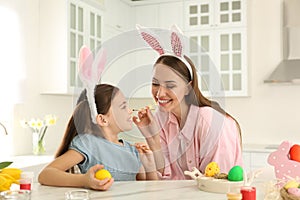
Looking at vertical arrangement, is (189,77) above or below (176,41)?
below

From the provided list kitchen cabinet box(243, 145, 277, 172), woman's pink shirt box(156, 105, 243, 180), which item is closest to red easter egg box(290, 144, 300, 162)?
woman's pink shirt box(156, 105, 243, 180)

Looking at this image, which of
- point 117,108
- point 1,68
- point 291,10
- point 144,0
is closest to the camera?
point 117,108

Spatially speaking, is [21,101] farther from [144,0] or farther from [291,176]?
[291,176]

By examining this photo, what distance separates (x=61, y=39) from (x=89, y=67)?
220 cm

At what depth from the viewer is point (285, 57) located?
400 centimetres

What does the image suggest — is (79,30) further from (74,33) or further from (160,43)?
(160,43)

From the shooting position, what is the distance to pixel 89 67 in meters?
1.39

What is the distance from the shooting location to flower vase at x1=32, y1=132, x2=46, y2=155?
3.40 meters

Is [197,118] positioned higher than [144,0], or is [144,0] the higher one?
[144,0]

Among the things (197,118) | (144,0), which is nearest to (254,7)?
(144,0)

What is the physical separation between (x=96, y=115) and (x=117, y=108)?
12 centimetres

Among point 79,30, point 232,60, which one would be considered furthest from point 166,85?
point 232,60

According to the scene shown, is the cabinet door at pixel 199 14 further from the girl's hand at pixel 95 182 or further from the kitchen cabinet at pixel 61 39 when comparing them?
the girl's hand at pixel 95 182

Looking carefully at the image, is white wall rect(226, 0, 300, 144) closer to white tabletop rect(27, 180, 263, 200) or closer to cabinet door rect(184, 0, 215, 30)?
cabinet door rect(184, 0, 215, 30)
